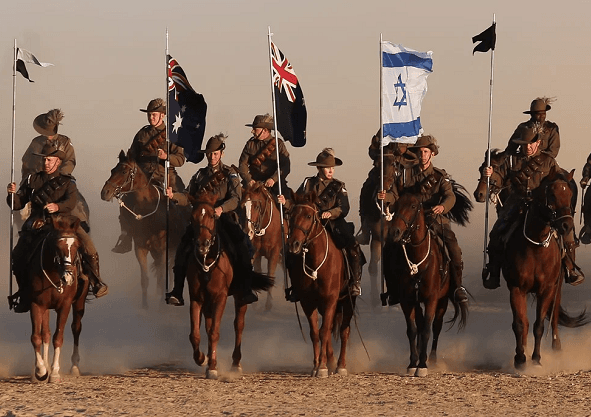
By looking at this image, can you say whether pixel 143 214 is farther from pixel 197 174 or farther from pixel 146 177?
pixel 197 174

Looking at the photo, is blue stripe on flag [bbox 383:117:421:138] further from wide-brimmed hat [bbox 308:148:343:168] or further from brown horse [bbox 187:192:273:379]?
brown horse [bbox 187:192:273:379]

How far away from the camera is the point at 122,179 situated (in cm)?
2400

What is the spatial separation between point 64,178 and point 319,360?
4145 mm

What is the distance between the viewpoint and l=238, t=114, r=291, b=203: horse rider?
26.5 meters

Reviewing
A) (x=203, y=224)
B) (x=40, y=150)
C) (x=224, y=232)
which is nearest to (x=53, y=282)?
(x=203, y=224)

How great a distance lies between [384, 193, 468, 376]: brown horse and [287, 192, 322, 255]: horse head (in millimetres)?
1008

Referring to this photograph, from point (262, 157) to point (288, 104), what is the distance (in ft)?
16.0

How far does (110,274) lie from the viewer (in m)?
32.3

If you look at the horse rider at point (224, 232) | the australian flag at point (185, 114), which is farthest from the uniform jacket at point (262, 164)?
the horse rider at point (224, 232)

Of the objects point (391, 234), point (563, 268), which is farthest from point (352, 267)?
point (563, 268)

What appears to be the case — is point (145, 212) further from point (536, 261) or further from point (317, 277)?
point (536, 261)

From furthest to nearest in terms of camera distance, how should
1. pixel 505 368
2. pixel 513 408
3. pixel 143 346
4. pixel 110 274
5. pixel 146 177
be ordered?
1. pixel 110 274
2. pixel 146 177
3. pixel 143 346
4. pixel 505 368
5. pixel 513 408

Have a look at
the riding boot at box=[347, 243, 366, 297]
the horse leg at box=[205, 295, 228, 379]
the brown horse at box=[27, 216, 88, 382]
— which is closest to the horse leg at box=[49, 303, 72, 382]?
the brown horse at box=[27, 216, 88, 382]

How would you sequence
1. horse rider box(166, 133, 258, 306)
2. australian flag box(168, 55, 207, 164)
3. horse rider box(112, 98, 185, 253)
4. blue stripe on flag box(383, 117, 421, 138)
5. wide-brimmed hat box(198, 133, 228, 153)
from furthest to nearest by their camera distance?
horse rider box(112, 98, 185, 253), australian flag box(168, 55, 207, 164), blue stripe on flag box(383, 117, 421, 138), wide-brimmed hat box(198, 133, 228, 153), horse rider box(166, 133, 258, 306)
